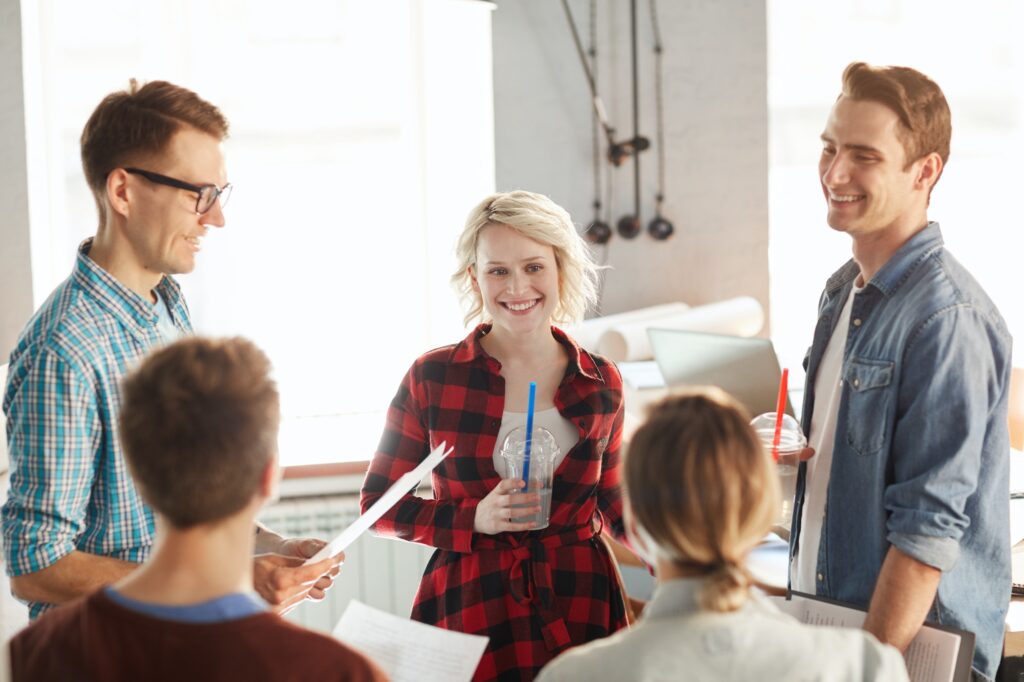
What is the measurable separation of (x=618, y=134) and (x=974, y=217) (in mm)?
1467

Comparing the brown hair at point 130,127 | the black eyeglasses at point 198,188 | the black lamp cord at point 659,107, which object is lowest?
the black eyeglasses at point 198,188

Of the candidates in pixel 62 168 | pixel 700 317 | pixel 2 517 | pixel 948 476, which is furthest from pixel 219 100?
pixel 948 476

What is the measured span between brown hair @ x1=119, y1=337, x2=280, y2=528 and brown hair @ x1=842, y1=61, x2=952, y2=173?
1.02 meters

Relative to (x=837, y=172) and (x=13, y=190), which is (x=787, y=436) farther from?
(x=13, y=190)

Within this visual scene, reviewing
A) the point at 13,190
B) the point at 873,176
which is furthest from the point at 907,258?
the point at 13,190

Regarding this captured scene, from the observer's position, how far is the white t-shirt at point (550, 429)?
5.66ft

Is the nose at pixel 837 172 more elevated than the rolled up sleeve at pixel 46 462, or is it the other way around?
the nose at pixel 837 172

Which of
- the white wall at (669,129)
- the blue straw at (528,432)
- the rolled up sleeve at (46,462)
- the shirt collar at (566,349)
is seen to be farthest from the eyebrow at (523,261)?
the white wall at (669,129)

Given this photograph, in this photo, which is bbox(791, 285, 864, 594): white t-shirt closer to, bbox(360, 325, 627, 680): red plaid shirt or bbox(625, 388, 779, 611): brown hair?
bbox(360, 325, 627, 680): red plaid shirt

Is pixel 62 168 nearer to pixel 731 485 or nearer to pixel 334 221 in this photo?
pixel 334 221

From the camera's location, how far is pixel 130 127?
148cm

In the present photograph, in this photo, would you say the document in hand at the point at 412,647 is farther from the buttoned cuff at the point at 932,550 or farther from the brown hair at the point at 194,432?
the buttoned cuff at the point at 932,550

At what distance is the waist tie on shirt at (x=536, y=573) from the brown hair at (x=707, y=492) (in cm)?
68

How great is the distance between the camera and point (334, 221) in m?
3.42
